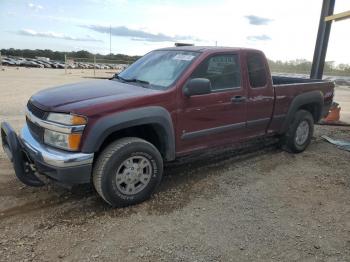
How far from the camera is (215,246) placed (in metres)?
3.56

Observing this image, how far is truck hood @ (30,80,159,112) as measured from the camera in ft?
13.0

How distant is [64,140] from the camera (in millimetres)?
3832

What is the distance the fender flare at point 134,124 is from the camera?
3854 mm

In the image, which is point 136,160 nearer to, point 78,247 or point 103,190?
point 103,190

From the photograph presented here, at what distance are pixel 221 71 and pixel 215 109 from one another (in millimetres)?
566

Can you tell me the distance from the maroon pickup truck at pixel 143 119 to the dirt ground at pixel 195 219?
1.08 ft

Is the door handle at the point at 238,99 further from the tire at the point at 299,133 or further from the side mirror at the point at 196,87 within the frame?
the tire at the point at 299,133

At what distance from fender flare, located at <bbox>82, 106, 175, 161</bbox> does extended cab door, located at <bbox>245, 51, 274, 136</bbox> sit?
4.99ft

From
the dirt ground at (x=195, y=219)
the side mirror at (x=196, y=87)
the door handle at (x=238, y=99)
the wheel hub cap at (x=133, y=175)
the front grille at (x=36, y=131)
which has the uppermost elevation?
the side mirror at (x=196, y=87)

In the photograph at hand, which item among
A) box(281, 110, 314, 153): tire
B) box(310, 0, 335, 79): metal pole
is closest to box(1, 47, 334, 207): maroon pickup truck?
box(281, 110, 314, 153): tire

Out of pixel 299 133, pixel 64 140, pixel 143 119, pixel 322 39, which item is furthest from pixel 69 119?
pixel 322 39

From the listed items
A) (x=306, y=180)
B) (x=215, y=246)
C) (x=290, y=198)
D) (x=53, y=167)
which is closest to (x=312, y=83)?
(x=306, y=180)

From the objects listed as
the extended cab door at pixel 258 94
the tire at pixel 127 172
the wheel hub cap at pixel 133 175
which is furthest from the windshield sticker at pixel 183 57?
the wheel hub cap at pixel 133 175

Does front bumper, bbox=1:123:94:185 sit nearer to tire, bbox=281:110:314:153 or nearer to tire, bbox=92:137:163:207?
tire, bbox=92:137:163:207
